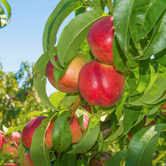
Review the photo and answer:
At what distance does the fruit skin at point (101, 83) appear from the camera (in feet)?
2.27

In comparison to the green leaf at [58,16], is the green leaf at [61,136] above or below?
below

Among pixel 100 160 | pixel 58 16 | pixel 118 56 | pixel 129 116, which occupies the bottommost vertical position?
pixel 100 160

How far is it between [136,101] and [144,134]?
0.36ft

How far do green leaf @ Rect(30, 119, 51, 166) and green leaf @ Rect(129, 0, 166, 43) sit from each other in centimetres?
54

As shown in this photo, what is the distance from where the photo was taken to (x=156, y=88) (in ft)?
2.16

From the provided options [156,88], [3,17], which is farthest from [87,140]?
[3,17]

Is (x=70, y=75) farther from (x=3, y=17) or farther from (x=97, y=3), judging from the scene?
(x=3, y=17)

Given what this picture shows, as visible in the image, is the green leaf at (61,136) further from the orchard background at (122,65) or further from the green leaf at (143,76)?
the green leaf at (143,76)

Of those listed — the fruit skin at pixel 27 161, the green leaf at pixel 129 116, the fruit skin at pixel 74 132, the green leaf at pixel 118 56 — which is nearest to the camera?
the green leaf at pixel 118 56

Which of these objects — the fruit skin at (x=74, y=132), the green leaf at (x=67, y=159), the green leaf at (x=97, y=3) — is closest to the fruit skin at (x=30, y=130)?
the fruit skin at (x=74, y=132)

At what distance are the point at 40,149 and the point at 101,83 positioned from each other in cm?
37

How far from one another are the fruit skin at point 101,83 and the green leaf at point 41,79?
134mm

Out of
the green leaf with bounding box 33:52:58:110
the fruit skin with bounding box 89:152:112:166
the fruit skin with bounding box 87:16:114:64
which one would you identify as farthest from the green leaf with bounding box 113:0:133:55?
the fruit skin with bounding box 89:152:112:166

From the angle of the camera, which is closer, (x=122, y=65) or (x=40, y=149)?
(x=122, y=65)
